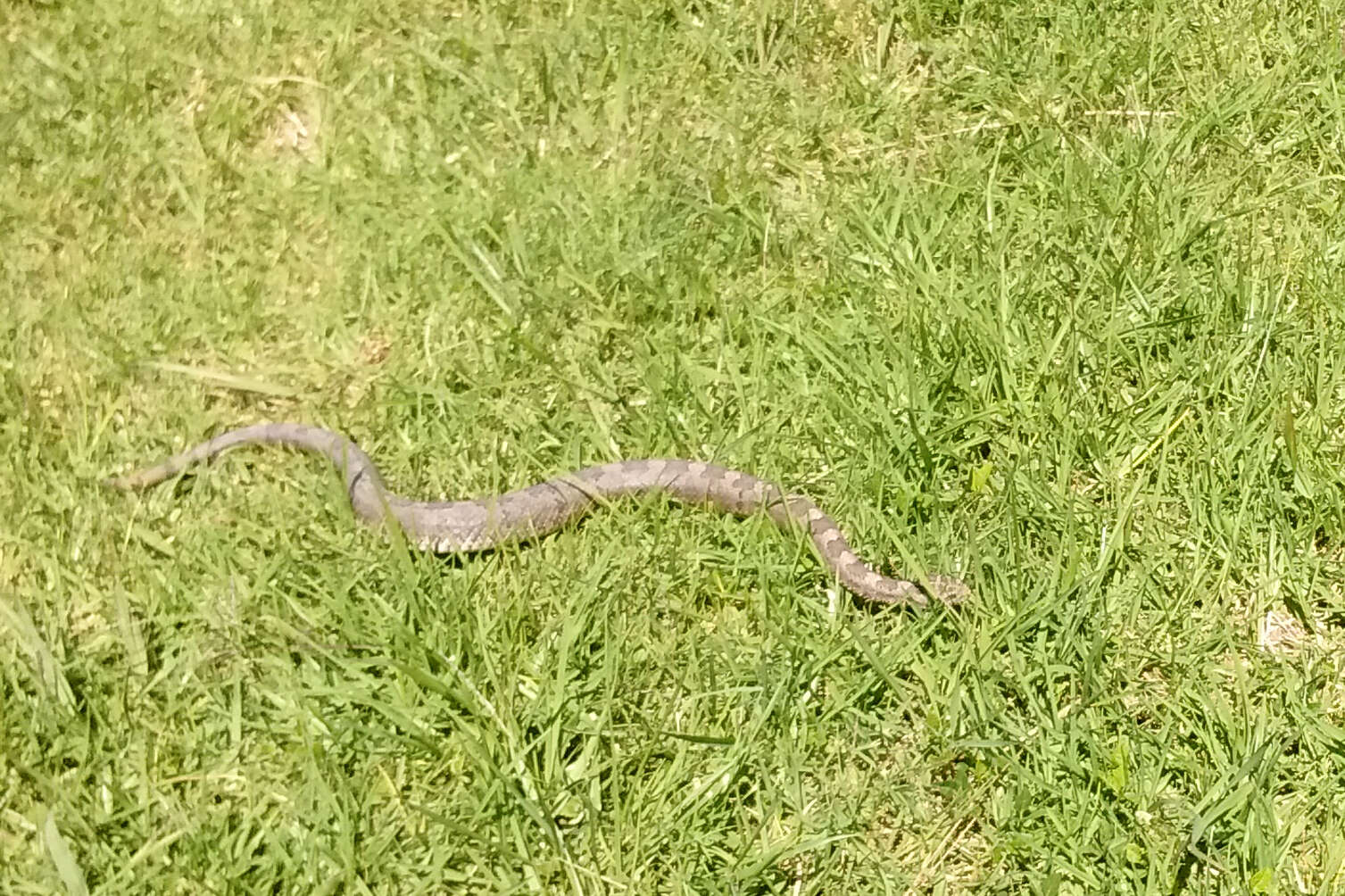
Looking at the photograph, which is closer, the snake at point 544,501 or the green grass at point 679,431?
the green grass at point 679,431

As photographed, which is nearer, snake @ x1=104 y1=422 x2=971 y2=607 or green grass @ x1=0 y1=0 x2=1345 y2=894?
green grass @ x1=0 y1=0 x2=1345 y2=894

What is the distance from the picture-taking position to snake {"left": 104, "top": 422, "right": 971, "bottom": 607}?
3812mm

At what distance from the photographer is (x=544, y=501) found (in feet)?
13.1

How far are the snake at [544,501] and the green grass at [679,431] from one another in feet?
0.35

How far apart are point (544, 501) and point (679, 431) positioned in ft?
2.05

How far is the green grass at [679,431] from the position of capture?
3242 mm

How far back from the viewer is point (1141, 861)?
312 cm

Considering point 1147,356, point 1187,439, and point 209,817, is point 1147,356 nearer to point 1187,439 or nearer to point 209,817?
point 1187,439

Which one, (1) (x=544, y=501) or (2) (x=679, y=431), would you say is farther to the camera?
(2) (x=679, y=431)

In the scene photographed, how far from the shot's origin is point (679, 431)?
4.29 m

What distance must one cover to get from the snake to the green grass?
0.11 m

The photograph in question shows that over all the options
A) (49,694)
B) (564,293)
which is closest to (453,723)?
(49,694)

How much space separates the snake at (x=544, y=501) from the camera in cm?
381

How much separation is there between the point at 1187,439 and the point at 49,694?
3.89 m
